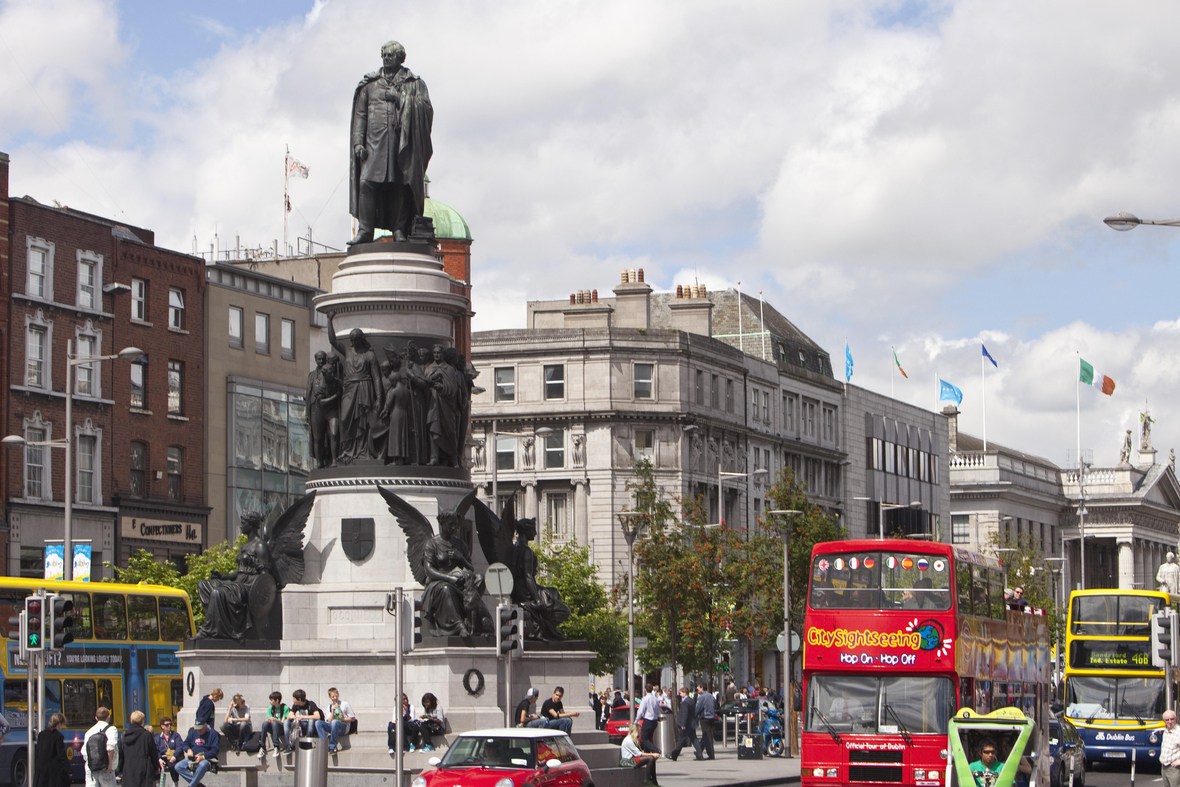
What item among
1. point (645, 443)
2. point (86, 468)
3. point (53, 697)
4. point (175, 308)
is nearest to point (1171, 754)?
point (53, 697)

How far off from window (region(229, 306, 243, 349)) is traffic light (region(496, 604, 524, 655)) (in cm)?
4542

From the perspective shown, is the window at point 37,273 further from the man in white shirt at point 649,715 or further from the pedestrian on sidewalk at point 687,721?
the man in white shirt at point 649,715

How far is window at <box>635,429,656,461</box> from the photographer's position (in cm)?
8841

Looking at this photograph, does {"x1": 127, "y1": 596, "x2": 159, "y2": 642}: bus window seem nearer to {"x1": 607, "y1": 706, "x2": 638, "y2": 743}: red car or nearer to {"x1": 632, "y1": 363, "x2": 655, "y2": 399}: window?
{"x1": 607, "y1": 706, "x2": 638, "y2": 743}: red car

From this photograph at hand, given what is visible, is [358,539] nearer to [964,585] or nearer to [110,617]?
[964,585]

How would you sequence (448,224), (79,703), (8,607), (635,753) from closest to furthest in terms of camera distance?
(635,753)
(8,607)
(79,703)
(448,224)

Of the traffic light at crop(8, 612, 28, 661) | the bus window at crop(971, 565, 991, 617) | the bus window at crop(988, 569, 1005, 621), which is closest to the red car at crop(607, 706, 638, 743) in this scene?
the bus window at crop(988, 569, 1005, 621)

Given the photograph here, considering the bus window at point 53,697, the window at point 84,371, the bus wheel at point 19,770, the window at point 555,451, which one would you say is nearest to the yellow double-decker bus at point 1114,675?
the bus window at point 53,697

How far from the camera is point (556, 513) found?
8806 cm

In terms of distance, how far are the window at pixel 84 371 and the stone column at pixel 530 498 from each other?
91.0 feet

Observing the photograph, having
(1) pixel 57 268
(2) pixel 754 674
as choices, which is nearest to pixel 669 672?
(2) pixel 754 674

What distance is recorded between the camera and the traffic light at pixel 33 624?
27.9 meters

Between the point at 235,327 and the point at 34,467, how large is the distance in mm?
12050

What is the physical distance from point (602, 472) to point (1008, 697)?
51.8m
